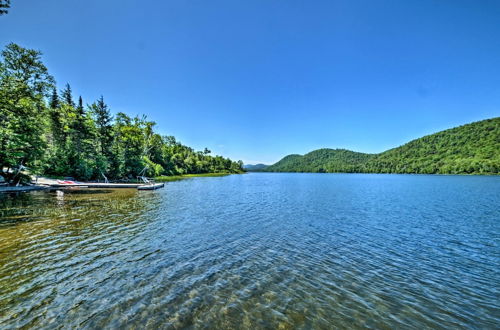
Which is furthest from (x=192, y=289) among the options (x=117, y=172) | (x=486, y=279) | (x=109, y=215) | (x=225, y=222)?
(x=117, y=172)

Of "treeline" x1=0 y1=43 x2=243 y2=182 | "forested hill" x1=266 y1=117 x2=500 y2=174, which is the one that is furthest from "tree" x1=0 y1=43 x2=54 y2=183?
"forested hill" x1=266 y1=117 x2=500 y2=174

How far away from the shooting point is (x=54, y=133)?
47.2 meters

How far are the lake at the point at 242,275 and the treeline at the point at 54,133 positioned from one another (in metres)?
21.5

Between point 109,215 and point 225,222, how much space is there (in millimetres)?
10751

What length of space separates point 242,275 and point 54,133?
192 ft

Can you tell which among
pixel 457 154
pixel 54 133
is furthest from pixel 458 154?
pixel 54 133

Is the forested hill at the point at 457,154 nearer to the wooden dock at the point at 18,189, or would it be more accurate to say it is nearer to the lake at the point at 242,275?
the lake at the point at 242,275

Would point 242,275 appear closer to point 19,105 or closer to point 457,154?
point 19,105

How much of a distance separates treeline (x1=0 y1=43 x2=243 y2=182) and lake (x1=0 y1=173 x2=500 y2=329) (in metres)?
21.5

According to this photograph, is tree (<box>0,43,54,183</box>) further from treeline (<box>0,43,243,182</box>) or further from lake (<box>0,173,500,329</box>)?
lake (<box>0,173,500,329</box>)

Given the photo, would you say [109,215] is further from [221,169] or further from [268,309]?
[221,169]

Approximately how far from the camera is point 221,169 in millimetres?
171250

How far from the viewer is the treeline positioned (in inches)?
1158

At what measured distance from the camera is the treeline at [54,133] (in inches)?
1158
